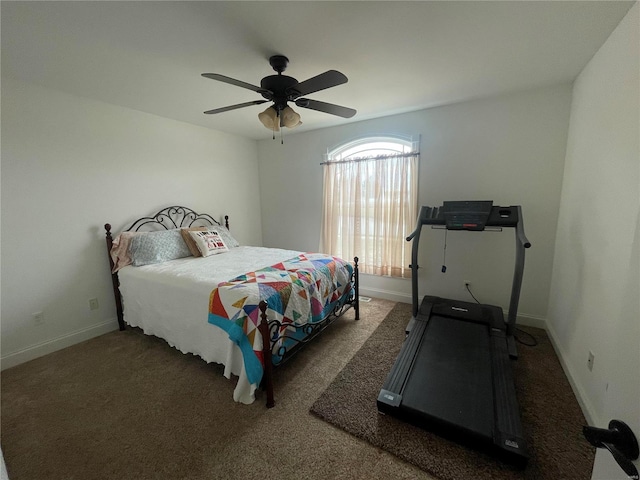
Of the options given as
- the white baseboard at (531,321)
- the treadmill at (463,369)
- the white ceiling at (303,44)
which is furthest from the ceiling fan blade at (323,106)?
the white baseboard at (531,321)

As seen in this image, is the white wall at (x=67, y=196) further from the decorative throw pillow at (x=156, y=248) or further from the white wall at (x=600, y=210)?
the white wall at (x=600, y=210)

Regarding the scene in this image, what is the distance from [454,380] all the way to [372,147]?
9.58ft

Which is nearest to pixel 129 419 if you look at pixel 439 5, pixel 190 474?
pixel 190 474

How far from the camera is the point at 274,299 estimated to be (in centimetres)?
194

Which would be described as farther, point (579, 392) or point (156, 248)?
point (156, 248)

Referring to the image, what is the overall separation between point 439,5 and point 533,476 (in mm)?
2561

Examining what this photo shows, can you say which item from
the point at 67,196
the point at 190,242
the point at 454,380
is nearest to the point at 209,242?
the point at 190,242

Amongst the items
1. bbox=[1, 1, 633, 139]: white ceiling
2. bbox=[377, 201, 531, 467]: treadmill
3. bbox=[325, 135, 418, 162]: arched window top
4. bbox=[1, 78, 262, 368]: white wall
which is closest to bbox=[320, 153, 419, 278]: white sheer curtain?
bbox=[325, 135, 418, 162]: arched window top

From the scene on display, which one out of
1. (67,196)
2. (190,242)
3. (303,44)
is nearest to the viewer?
(303,44)

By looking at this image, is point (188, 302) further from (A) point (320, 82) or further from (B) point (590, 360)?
(B) point (590, 360)

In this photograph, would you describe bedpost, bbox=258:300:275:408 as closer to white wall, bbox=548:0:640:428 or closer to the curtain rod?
white wall, bbox=548:0:640:428

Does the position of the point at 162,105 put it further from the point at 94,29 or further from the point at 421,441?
the point at 421,441

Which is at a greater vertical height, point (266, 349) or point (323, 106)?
point (323, 106)

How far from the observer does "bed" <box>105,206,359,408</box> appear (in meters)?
→ 1.83
